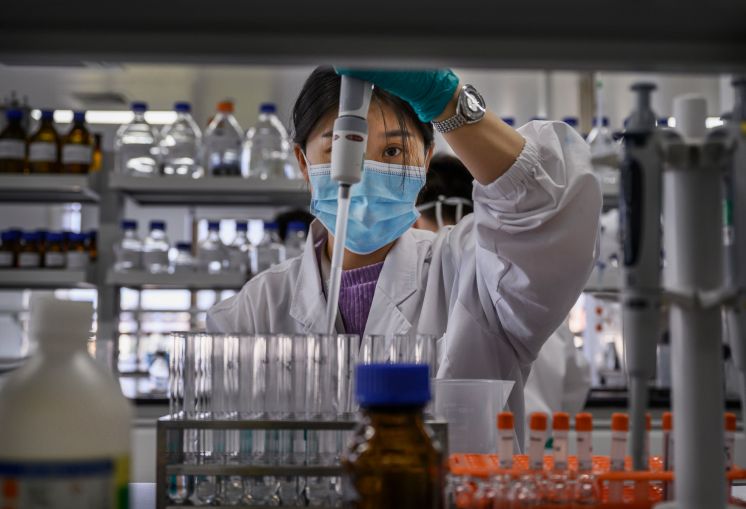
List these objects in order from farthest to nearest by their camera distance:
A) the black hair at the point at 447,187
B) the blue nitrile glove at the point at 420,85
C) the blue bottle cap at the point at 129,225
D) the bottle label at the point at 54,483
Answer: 1. the blue bottle cap at the point at 129,225
2. the black hair at the point at 447,187
3. the blue nitrile glove at the point at 420,85
4. the bottle label at the point at 54,483

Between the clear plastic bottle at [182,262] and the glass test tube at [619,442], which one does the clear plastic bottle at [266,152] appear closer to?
the clear plastic bottle at [182,262]

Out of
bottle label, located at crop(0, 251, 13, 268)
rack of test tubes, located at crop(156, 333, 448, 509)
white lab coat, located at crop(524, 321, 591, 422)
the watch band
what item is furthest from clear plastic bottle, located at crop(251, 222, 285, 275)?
rack of test tubes, located at crop(156, 333, 448, 509)

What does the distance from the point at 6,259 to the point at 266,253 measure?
115 cm

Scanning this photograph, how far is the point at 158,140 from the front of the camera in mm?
3953

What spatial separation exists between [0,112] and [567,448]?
433 centimetres


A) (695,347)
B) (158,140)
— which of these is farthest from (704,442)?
(158,140)

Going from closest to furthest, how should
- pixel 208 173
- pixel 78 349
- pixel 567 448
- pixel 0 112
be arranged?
pixel 78 349
pixel 567 448
pixel 208 173
pixel 0 112

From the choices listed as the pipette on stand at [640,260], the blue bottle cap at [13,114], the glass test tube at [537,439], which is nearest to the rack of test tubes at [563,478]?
the glass test tube at [537,439]

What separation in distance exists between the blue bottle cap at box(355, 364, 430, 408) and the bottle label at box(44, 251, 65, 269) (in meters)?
3.30

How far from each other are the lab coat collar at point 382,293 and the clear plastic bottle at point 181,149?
2058mm

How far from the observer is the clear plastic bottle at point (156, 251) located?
12.0ft

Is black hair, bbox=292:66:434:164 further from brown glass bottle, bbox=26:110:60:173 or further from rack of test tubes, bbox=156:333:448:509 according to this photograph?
brown glass bottle, bbox=26:110:60:173

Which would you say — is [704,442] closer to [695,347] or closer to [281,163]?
[695,347]

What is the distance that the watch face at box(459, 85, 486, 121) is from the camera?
51.9 inches
